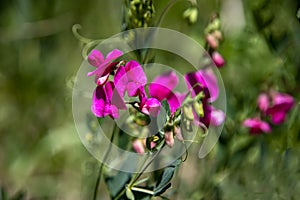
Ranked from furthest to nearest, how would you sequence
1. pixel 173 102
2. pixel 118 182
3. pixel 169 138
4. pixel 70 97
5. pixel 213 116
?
pixel 70 97 → pixel 213 116 → pixel 118 182 → pixel 173 102 → pixel 169 138

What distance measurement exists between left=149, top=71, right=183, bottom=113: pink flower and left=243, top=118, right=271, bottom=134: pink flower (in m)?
0.38

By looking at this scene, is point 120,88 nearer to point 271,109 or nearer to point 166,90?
point 166,90

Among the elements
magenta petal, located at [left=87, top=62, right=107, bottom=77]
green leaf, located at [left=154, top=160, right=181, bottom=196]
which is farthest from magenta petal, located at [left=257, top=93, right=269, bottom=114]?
magenta petal, located at [left=87, top=62, right=107, bottom=77]

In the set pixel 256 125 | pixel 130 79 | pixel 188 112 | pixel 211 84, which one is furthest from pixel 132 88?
pixel 256 125

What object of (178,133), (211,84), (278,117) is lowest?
(278,117)

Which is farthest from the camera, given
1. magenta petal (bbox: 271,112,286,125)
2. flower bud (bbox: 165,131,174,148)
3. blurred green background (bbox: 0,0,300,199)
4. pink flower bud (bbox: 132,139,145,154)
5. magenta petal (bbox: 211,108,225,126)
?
magenta petal (bbox: 271,112,286,125)

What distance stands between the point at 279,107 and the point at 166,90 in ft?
1.83

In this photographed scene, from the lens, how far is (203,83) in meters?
1.38

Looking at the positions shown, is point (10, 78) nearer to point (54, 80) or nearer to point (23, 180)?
point (54, 80)

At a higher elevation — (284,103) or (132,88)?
(132,88)

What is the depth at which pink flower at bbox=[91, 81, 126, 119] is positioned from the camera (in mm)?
1128

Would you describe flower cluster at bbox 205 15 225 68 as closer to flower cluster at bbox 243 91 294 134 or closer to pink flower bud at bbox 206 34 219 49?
pink flower bud at bbox 206 34 219 49

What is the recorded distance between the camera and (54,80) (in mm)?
2486

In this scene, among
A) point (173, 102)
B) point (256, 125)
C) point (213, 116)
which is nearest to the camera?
point (173, 102)
